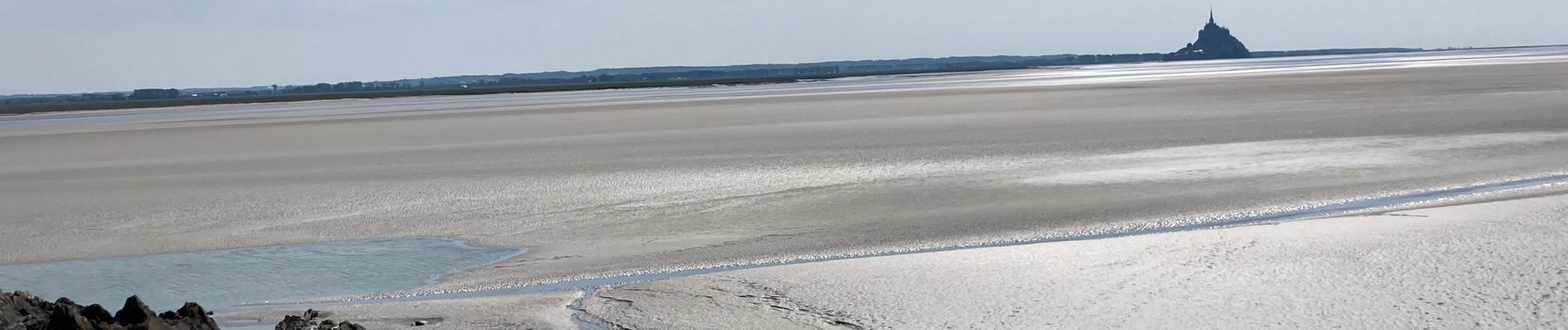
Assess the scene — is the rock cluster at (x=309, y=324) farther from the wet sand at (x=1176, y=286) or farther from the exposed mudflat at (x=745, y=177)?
the exposed mudflat at (x=745, y=177)

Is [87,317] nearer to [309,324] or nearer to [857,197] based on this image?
[309,324]

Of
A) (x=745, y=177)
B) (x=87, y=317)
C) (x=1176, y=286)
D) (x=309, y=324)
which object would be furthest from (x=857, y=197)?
(x=87, y=317)

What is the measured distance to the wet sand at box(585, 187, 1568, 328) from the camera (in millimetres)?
6902

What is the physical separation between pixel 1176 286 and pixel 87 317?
5.63 meters

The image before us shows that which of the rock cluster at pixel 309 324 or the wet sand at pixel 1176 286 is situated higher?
the rock cluster at pixel 309 324

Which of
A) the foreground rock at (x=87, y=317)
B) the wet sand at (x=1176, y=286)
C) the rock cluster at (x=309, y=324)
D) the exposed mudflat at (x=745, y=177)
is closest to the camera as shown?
the foreground rock at (x=87, y=317)

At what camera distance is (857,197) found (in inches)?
529

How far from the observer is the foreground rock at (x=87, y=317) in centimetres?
624

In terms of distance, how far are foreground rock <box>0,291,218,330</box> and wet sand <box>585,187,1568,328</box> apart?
6.72 feet

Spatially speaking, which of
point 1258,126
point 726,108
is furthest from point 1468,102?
point 726,108

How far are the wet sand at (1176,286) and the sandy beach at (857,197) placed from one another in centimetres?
4

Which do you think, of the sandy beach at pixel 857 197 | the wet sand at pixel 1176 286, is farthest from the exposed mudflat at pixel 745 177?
the wet sand at pixel 1176 286

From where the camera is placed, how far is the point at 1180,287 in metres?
7.72

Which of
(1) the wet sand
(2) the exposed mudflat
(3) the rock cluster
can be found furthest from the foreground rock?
(2) the exposed mudflat
